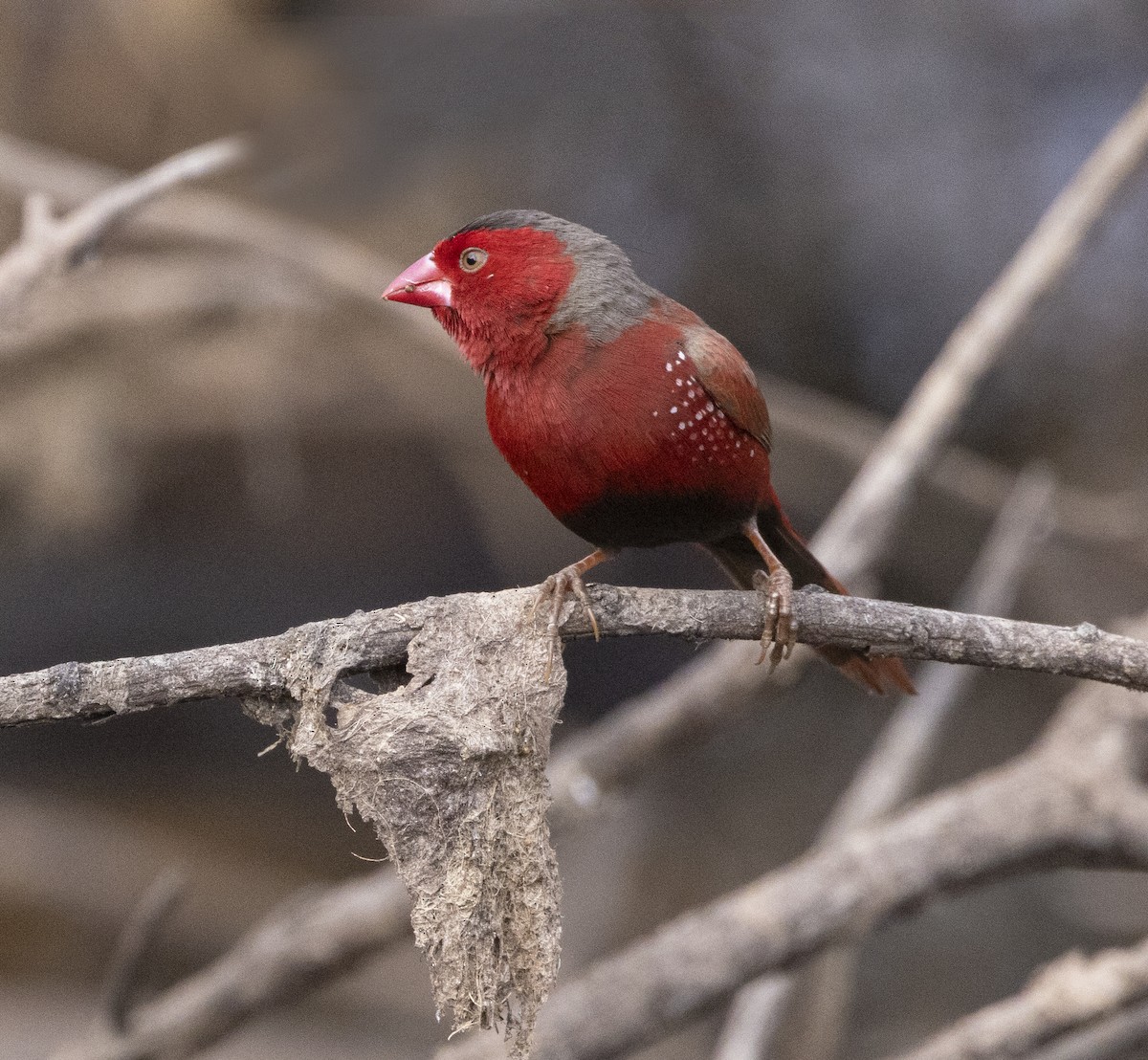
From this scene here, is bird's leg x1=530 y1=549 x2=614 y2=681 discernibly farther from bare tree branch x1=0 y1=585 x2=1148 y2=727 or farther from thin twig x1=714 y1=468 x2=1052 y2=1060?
thin twig x1=714 y1=468 x2=1052 y2=1060

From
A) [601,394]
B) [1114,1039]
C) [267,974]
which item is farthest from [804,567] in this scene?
[267,974]

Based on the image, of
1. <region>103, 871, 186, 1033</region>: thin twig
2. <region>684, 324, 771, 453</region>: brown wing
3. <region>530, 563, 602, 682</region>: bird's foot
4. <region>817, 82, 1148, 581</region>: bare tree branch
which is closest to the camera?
<region>530, 563, 602, 682</region>: bird's foot

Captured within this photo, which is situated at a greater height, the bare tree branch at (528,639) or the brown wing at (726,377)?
the brown wing at (726,377)

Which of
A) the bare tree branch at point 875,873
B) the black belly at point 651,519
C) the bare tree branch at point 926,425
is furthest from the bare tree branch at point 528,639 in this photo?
the bare tree branch at point 926,425

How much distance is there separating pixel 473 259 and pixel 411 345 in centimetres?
301

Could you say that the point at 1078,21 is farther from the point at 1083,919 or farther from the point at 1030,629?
the point at 1030,629

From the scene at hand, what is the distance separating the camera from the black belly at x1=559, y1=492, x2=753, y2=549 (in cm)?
218

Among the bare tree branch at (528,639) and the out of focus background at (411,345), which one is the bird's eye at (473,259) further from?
A: the out of focus background at (411,345)

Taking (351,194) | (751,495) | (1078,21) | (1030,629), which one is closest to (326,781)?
(351,194)

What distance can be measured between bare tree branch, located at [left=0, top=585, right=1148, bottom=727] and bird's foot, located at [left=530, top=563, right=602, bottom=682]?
0.02m

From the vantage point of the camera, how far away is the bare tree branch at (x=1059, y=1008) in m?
2.96

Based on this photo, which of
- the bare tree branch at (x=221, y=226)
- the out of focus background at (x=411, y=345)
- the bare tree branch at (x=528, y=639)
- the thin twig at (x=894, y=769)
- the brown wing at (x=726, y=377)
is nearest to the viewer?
the bare tree branch at (x=528, y=639)

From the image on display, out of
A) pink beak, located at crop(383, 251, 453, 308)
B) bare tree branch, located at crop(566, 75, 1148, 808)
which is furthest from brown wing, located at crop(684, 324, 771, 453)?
bare tree branch, located at crop(566, 75, 1148, 808)

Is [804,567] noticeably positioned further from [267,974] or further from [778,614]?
[267,974]
